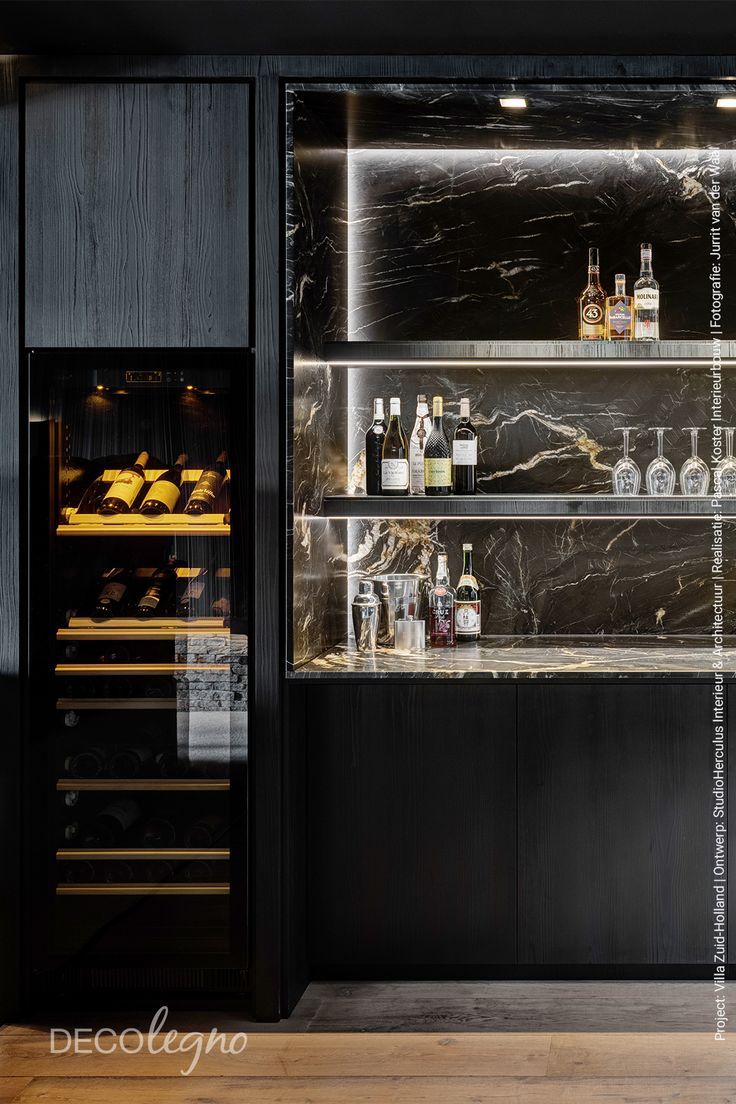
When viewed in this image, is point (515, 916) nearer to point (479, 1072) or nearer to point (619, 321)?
point (479, 1072)

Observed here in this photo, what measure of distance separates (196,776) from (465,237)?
200cm

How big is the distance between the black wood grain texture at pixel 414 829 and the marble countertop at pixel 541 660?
123mm

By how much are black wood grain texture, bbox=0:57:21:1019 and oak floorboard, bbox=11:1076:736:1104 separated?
1.34 feet

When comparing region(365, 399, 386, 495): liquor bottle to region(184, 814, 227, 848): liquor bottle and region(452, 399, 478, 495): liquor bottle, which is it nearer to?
region(452, 399, 478, 495): liquor bottle

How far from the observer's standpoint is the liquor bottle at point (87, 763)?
259 centimetres

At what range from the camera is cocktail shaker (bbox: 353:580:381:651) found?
2939 millimetres

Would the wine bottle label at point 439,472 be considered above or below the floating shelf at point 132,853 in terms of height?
above

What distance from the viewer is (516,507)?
284 cm

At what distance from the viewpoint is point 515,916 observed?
2729 millimetres

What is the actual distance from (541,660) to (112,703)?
1.24 metres

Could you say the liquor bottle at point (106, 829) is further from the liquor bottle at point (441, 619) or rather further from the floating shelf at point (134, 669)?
the liquor bottle at point (441, 619)

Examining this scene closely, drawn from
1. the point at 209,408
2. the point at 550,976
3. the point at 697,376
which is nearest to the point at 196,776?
the point at 209,408

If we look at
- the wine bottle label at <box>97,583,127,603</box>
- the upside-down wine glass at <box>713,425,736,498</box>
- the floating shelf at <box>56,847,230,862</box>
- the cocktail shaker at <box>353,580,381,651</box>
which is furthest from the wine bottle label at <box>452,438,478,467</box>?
the floating shelf at <box>56,847,230,862</box>

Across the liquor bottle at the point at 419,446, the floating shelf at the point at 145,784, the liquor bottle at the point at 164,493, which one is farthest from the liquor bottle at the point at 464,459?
the floating shelf at the point at 145,784
